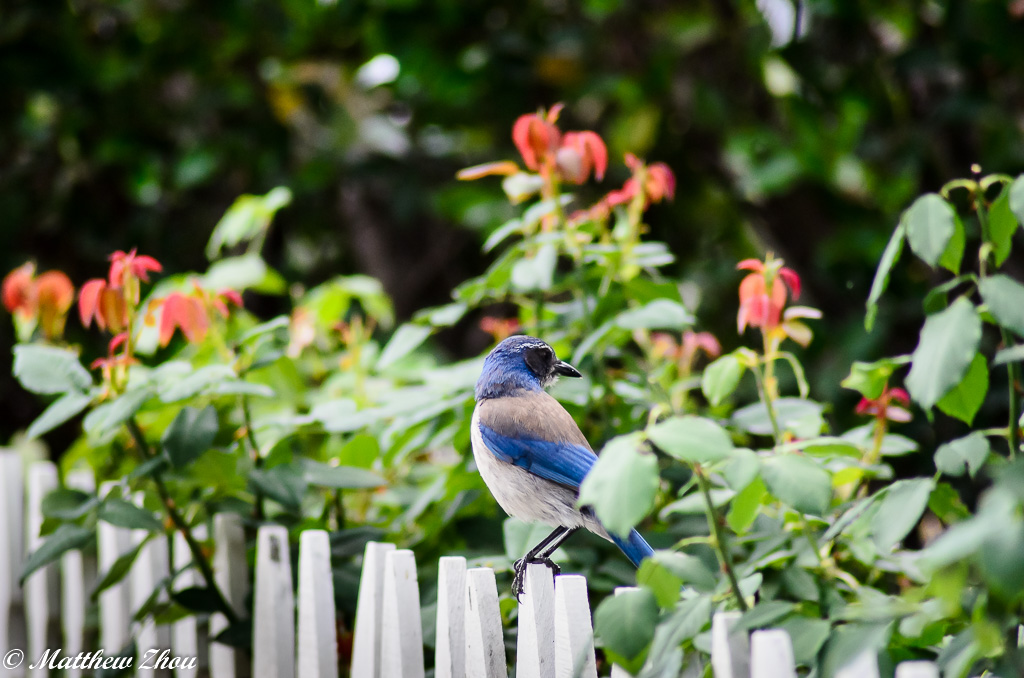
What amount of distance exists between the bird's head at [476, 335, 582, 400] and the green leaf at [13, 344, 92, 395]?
0.88 meters

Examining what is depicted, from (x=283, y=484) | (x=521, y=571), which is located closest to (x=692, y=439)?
(x=521, y=571)

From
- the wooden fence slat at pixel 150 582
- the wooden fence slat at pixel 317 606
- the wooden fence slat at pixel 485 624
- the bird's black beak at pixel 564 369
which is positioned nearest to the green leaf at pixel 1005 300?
the bird's black beak at pixel 564 369

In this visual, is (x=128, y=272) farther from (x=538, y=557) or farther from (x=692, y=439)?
(x=692, y=439)

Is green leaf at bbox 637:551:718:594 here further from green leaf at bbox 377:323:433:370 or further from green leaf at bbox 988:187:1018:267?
green leaf at bbox 377:323:433:370

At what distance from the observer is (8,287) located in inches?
93.5

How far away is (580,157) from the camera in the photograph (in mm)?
1905

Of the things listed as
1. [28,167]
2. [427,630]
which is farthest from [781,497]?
[28,167]

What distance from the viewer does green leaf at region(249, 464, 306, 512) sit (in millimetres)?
1886

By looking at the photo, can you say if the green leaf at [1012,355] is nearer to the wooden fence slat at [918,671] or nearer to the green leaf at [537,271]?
the wooden fence slat at [918,671]

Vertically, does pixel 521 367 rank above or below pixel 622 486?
above

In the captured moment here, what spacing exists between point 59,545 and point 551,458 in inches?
41.5

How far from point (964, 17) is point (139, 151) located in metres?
3.31

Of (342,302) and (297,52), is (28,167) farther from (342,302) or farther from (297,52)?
(342,302)

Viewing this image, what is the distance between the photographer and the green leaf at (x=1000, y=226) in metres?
1.22
